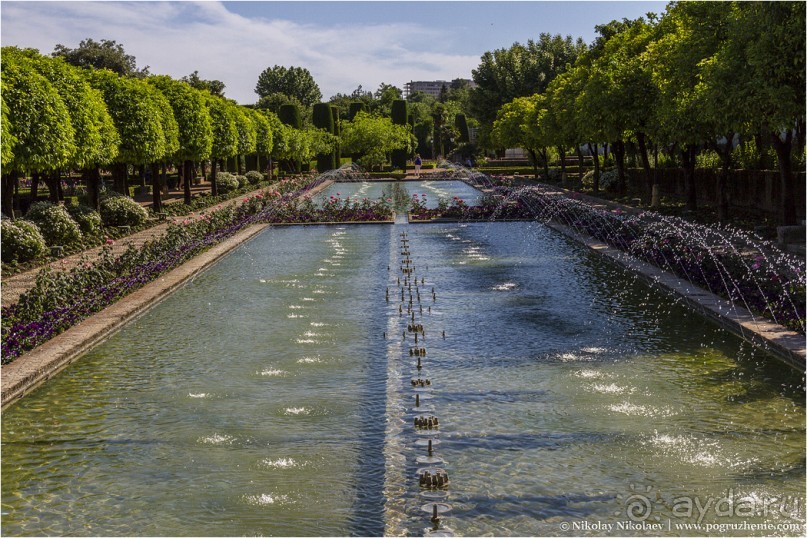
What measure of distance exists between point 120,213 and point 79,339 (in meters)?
15.7

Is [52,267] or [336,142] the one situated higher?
[336,142]

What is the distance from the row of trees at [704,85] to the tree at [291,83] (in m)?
99.4

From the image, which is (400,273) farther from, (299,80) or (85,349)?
(299,80)

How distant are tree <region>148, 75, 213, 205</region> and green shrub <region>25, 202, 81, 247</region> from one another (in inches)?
501

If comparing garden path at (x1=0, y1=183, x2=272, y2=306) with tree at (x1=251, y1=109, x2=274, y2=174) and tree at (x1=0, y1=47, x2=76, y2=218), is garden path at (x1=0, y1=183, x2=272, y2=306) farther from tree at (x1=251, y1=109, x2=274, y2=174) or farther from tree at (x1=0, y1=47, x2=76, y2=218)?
tree at (x1=251, y1=109, x2=274, y2=174)

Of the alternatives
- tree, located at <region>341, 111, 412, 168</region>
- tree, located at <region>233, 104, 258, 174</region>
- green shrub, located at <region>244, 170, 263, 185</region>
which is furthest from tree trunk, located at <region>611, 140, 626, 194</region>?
tree, located at <region>341, 111, 412, 168</region>

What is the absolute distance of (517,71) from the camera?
75.9 m

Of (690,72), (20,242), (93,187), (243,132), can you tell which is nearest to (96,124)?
(93,187)

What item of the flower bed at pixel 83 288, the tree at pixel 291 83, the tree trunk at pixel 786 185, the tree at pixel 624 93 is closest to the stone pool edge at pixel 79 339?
the flower bed at pixel 83 288

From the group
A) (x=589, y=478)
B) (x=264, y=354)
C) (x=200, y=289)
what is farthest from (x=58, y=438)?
(x=200, y=289)

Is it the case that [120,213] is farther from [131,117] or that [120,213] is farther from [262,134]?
[262,134]

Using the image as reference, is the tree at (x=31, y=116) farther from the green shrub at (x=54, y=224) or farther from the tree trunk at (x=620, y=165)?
the tree trunk at (x=620, y=165)

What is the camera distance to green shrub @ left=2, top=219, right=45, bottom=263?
1789 centimetres

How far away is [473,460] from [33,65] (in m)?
19.8
